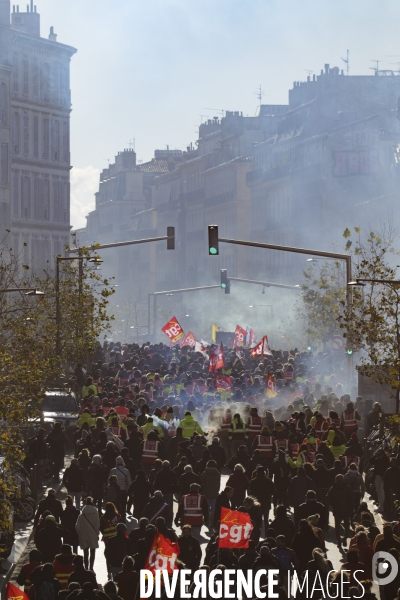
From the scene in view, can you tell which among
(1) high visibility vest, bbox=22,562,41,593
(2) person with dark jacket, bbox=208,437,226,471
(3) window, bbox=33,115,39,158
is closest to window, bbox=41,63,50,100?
(3) window, bbox=33,115,39,158

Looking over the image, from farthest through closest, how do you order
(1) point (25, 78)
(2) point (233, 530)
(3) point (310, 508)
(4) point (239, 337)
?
(1) point (25, 78), (4) point (239, 337), (3) point (310, 508), (2) point (233, 530)

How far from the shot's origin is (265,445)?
92.7ft

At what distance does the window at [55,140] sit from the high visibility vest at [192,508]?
8710 cm

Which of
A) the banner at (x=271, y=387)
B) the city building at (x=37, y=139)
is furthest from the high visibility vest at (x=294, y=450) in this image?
the city building at (x=37, y=139)

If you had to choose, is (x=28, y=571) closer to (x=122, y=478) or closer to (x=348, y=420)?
(x=122, y=478)

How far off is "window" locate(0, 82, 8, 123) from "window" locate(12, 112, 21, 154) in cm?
738

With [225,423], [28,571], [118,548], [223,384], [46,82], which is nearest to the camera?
[28,571]

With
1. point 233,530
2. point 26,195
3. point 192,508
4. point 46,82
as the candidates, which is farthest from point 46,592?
point 46,82

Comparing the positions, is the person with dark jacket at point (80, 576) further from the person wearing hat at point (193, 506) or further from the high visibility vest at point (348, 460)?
the high visibility vest at point (348, 460)

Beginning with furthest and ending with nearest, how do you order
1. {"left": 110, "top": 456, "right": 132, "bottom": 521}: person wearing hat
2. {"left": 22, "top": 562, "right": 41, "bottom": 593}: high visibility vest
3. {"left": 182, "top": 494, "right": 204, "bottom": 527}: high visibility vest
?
{"left": 110, "top": 456, "right": 132, "bottom": 521}: person wearing hat, {"left": 182, "top": 494, "right": 204, "bottom": 527}: high visibility vest, {"left": 22, "top": 562, "right": 41, "bottom": 593}: high visibility vest

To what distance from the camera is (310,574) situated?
17.5 m

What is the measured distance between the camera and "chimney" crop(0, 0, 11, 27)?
94688mm

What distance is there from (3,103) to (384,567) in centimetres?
8117

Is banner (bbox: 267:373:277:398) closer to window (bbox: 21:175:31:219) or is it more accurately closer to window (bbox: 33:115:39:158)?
window (bbox: 21:175:31:219)
